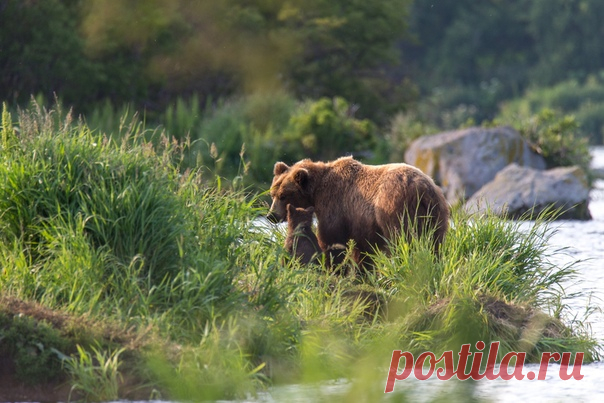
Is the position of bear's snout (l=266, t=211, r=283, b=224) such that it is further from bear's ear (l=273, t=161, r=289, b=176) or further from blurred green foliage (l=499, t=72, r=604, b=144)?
blurred green foliage (l=499, t=72, r=604, b=144)

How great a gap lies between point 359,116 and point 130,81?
618 centimetres

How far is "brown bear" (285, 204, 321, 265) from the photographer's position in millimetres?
8953

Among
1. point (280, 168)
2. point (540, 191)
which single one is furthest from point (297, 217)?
point (540, 191)

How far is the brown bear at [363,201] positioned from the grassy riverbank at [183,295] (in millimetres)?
283

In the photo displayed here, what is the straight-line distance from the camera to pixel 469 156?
20922mm

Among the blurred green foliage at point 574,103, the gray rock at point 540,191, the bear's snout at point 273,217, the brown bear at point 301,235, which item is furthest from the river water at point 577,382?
the blurred green foliage at point 574,103

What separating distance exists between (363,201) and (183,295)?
8.20ft

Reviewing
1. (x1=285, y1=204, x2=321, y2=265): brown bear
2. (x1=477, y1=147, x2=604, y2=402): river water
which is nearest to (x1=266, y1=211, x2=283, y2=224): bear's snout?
(x1=285, y1=204, x2=321, y2=265): brown bear

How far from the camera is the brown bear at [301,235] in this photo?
29.4 ft

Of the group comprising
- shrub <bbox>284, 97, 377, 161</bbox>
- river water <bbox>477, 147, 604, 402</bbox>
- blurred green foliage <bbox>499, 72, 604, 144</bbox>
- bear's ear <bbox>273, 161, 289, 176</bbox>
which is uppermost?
bear's ear <bbox>273, 161, 289, 176</bbox>

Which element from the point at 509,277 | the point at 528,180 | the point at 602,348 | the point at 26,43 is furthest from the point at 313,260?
the point at 26,43

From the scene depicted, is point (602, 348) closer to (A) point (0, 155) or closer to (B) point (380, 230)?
(B) point (380, 230)

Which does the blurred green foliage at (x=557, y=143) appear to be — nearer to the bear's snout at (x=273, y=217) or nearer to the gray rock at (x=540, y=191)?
the gray rock at (x=540, y=191)

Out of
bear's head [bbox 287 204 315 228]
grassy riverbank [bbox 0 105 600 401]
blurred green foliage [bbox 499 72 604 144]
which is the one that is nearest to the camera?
grassy riverbank [bbox 0 105 600 401]
